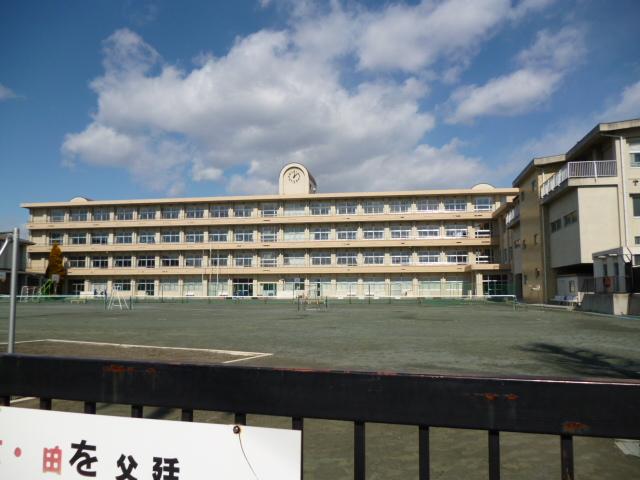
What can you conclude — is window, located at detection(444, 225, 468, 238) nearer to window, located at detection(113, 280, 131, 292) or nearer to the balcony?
the balcony

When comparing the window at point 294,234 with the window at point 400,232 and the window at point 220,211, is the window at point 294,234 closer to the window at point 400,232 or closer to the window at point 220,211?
the window at point 220,211

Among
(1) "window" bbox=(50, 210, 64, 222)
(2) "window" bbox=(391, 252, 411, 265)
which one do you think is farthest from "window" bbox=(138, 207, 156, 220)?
(2) "window" bbox=(391, 252, 411, 265)

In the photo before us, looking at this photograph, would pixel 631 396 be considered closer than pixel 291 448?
Yes

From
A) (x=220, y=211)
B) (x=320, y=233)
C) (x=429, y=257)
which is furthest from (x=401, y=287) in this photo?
(x=220, y=211)

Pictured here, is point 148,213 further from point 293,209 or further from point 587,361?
point 587,361

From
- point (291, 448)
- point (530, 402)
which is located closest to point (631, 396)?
point (530, 402)

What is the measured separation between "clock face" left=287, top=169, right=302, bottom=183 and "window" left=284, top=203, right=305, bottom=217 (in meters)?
3.41

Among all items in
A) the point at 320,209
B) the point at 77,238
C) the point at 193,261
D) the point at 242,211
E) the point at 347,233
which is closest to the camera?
the point at 347,233

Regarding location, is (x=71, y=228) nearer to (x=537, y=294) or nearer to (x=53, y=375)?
(x=537, y=294)

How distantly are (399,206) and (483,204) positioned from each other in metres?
9.79

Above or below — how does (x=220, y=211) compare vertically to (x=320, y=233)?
above

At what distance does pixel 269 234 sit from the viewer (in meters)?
61.2

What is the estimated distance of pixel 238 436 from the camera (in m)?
1.59

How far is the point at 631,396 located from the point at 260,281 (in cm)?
6009
